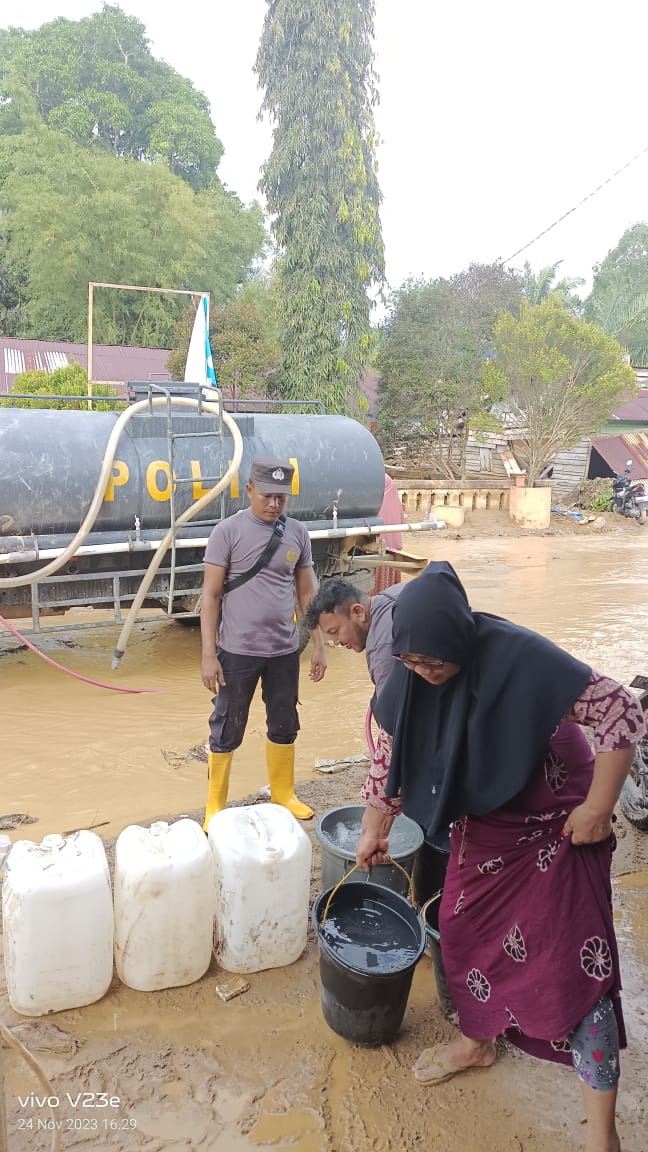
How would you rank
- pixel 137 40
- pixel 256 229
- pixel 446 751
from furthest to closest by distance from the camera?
pixel 137 40
pixel 256 229
pixel 446 751

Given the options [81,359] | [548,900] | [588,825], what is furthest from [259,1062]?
[81,359]

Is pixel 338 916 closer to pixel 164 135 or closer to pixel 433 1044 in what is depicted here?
pixel 433 1044

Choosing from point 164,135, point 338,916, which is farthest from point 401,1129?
point 164,135

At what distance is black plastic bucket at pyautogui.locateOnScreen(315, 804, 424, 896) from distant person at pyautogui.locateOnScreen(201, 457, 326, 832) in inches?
30.9

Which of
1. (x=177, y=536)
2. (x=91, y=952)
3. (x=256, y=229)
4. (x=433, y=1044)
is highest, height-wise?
(x=256, y=229)

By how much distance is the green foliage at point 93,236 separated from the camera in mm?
23953

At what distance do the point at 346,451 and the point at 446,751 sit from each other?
5.38 metres

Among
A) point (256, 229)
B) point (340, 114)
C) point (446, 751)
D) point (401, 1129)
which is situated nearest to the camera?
point (446, 751)

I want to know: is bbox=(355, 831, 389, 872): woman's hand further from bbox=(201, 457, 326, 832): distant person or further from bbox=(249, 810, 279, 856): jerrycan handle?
bbox=(201, 457, 326, 832): distant person

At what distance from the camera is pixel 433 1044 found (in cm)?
265

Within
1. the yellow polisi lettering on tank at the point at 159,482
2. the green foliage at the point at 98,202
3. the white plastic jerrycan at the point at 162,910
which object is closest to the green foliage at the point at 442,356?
the green foliage at the point at 98,202

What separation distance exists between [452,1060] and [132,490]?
4732 mm

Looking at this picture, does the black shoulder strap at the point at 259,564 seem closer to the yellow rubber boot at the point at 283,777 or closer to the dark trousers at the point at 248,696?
the dark trousers at the point at 248,696

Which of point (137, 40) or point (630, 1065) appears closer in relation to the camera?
point (630, 1065)
